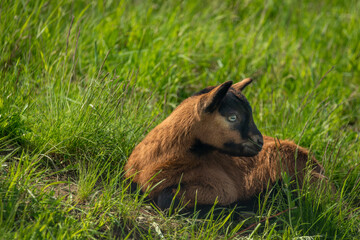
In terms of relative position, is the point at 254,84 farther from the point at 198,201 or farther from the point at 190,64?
the point at 198,201

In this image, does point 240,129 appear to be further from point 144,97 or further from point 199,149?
point 144,97

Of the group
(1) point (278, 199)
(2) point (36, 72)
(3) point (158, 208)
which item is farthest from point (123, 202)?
(2) point (36, 72)

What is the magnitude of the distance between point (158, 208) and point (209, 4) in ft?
17.1

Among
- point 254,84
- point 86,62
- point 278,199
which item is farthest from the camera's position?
point 254,84

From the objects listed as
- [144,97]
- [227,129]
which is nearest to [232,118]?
[227,129]

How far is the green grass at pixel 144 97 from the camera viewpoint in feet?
13.9

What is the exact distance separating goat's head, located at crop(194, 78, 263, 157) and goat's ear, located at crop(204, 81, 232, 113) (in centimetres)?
1

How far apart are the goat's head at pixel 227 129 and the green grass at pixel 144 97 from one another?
1.74 feet

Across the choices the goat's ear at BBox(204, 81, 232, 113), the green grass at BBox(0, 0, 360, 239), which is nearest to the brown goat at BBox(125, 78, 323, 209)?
the goat's ear at BBox(204, 81, 232, 113)

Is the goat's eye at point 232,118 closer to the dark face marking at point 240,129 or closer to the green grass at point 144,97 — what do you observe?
the dark face marking at point 240,129

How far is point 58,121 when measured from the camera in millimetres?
5012

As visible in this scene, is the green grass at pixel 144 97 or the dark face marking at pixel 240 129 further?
the dark face marking at pixel 240 129

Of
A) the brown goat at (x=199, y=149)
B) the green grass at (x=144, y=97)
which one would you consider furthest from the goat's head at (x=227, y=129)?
the green grass at (x=144, y=97)

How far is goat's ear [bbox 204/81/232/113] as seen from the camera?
4.29 m
